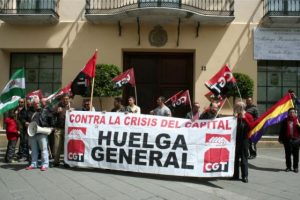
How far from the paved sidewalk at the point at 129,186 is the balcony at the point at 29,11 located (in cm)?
651

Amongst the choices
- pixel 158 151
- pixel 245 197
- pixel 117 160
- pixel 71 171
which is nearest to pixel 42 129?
pixel 71 171

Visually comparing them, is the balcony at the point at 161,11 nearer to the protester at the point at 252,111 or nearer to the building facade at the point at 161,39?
the building facade at the point at 161,39

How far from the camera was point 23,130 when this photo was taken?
38.1 ft

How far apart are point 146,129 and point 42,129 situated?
8.41ft

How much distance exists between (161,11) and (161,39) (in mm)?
1454

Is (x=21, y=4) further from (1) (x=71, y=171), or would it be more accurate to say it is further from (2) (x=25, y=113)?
(1) (x=71, y=171)

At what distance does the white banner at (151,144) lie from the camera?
903 centimetres

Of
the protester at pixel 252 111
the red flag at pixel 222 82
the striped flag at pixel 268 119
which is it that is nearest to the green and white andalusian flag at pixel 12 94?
the red flag at pixel 222 82

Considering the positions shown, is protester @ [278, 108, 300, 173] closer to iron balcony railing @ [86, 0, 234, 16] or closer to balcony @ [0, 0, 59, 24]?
iron balcony railing @ [86, 0, 234, 16]

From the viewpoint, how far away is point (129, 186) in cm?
830

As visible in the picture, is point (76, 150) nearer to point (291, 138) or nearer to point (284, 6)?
point (291, 138)

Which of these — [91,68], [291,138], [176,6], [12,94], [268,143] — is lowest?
[268,143]

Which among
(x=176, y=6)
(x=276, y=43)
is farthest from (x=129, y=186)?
(x=276, y=43)

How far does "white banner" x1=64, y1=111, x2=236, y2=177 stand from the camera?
9.03m
